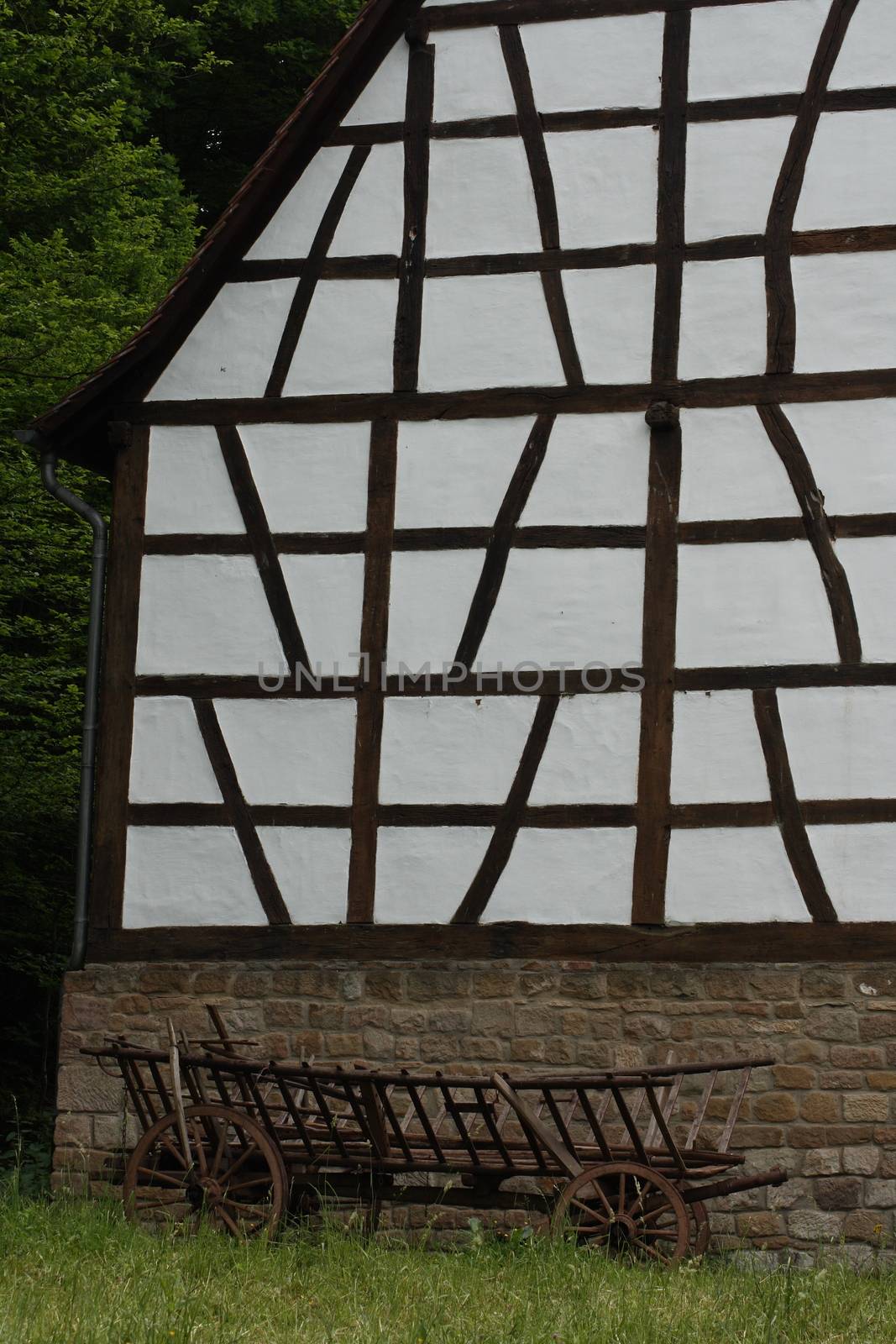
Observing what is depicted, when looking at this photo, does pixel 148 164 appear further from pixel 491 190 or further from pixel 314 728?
pixel 314 728

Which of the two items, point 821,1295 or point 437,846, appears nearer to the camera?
point 821,1295

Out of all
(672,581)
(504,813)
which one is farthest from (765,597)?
(504,813)

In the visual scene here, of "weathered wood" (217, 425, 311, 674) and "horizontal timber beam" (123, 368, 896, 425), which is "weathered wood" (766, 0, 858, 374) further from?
"weathered wood" (217, 425, 311, 674)

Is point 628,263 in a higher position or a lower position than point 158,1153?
higher

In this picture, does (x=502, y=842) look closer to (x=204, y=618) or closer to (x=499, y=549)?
(x=499, y=549)

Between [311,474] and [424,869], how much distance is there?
7.42 ft

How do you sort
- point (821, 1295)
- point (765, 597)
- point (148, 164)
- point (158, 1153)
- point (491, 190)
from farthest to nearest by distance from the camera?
point (148, 164) → point (491, 190) → point (765, 597) → point (158, 1153) → point (821, 1295)

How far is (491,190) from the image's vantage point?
30.6 ft

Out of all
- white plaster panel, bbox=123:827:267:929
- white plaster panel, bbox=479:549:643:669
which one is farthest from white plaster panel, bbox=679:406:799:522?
white plaster panel, bbox=123:827:267:929

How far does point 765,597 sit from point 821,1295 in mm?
3701

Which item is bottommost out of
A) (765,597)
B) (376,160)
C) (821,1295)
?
(821,1295)

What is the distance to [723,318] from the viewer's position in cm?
897

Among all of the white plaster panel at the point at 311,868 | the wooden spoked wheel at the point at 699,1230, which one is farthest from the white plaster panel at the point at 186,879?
the wooden spoked wheel at the point at 699,1230

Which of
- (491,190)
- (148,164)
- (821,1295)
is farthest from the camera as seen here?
(148,164)
